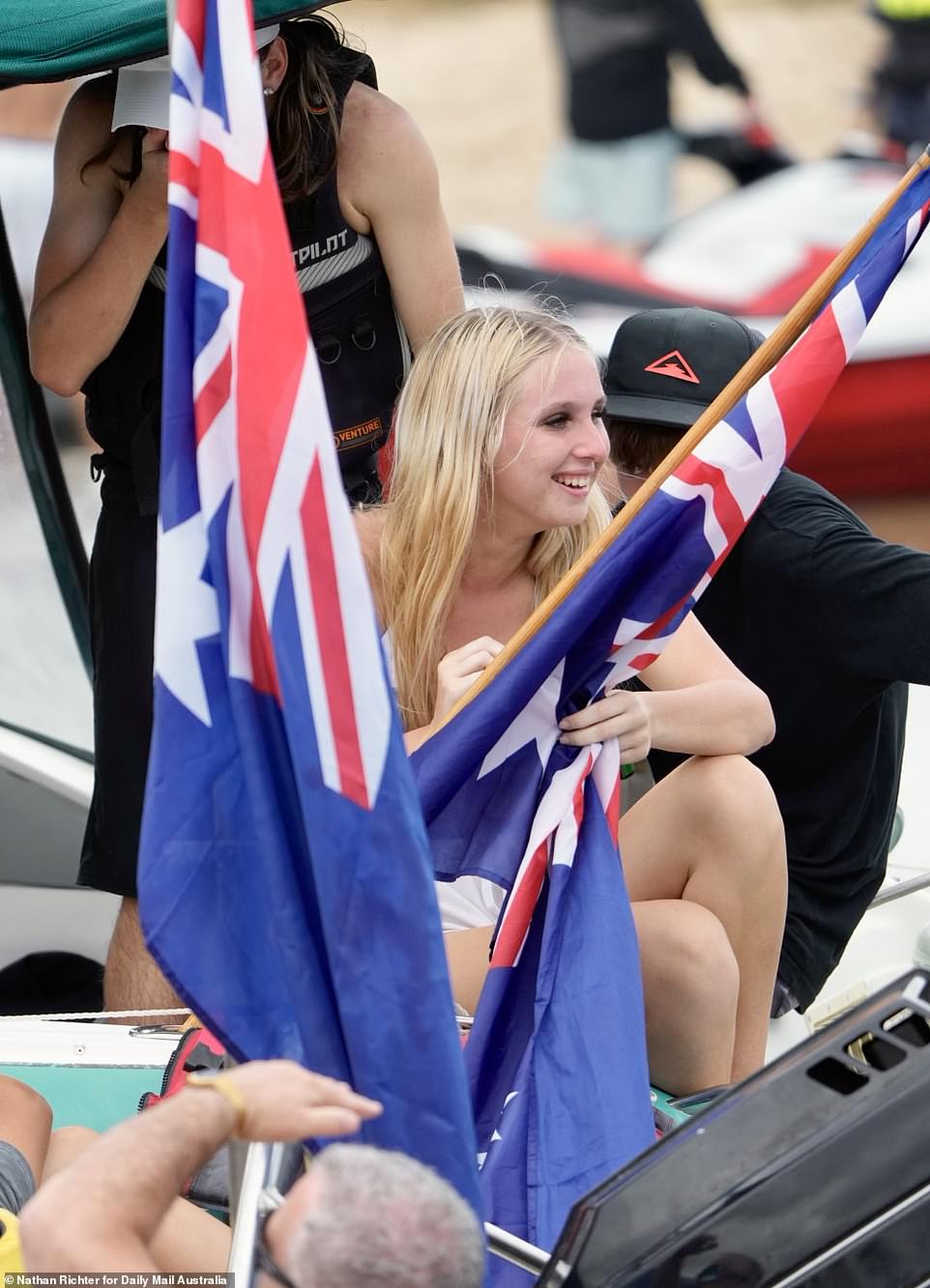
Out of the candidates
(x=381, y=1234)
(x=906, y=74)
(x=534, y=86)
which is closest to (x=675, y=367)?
(x=381, y=1234)

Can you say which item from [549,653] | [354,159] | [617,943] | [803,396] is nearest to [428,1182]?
[617,943]

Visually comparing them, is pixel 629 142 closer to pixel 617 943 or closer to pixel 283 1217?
pixel 617 943

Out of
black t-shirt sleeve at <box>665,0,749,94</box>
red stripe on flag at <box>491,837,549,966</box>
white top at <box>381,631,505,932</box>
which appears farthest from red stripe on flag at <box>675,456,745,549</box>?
black t-shirt sleeve at <box>665,0,749,94</box>

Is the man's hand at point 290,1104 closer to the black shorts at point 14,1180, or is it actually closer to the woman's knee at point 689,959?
the black shorts at point 14,1180

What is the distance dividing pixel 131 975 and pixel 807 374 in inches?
57.7

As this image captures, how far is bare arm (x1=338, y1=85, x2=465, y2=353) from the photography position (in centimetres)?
274

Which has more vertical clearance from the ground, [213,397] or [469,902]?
[213,397]

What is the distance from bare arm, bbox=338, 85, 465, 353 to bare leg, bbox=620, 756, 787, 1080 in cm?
84

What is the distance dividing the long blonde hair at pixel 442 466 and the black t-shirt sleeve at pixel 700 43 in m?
5.86

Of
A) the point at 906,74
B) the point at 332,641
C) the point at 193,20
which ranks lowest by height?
the point at 906,74

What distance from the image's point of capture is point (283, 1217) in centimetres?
155

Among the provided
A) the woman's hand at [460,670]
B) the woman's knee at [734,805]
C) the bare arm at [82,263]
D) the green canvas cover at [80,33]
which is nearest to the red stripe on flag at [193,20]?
the green canvas cover at [80,33]

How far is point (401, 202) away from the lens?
278 centimetres

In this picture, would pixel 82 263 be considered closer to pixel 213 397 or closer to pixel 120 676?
pixel 120 676
